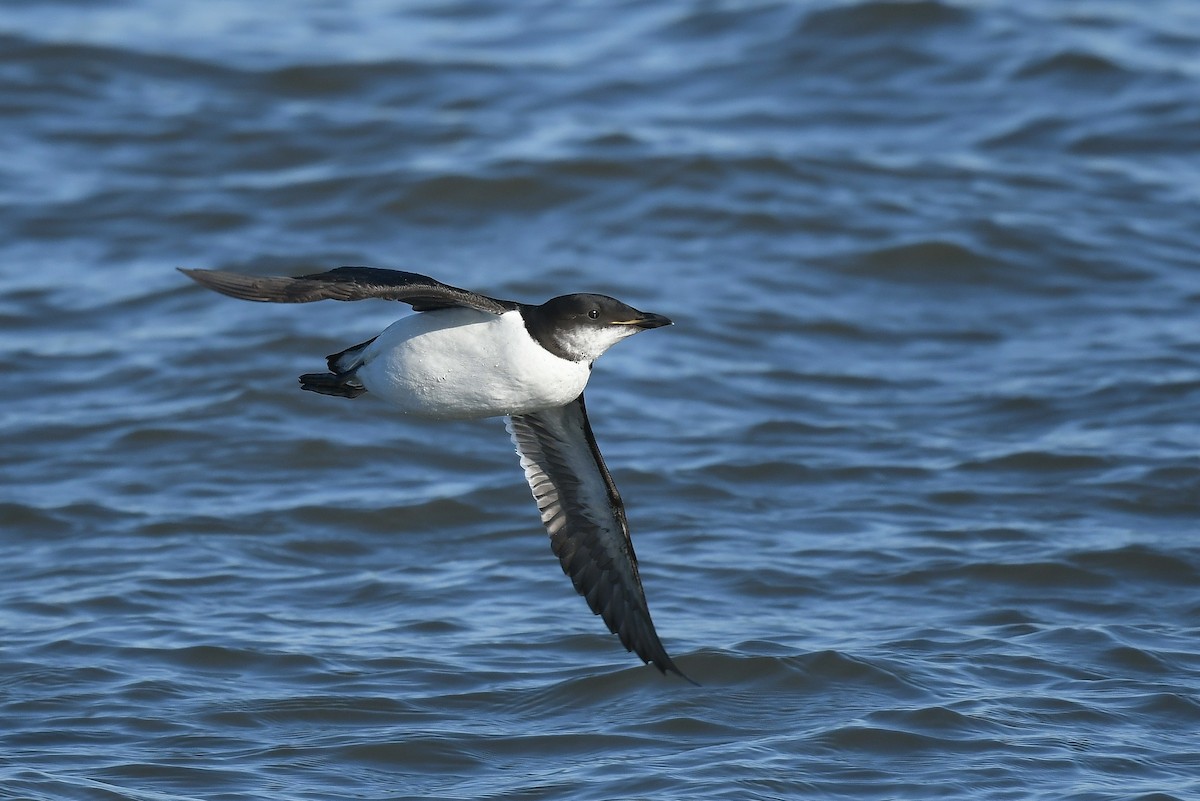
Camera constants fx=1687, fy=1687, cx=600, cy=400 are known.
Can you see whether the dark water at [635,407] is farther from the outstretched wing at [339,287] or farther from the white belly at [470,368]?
the outstretched wing at [339,287]

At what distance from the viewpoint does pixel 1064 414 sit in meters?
9.73

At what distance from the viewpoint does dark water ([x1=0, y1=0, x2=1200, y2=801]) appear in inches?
260

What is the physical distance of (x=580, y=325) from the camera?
5.40 metres

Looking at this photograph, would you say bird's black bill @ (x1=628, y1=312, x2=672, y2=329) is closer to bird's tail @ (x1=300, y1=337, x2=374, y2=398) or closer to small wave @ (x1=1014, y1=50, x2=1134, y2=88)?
bird's tail @ (x1=300, y1=337, x2=374, y2=398)

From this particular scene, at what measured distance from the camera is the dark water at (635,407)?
6.61 m

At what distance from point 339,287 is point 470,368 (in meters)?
0.77

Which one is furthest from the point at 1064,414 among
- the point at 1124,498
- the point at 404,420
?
the point at 404,420

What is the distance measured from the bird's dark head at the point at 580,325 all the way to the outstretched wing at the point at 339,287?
189 millimetres

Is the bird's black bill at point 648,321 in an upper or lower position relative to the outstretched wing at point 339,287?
lower

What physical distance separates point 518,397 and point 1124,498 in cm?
442

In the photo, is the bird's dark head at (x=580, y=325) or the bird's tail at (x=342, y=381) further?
the bird's tail at (x=342, y=381)

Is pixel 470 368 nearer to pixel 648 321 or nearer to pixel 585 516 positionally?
pixel 648 321

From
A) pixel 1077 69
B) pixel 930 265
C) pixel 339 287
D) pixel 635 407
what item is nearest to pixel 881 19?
pixel 1077 69

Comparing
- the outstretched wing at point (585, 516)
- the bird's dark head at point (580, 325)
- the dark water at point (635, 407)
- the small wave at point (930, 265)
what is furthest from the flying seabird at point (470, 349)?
the small wave at point (930, 265)
